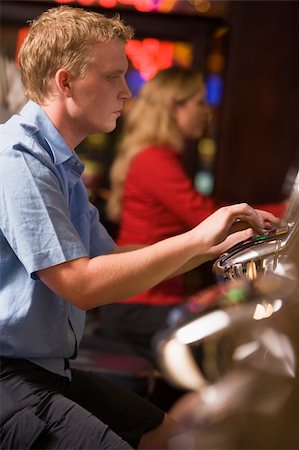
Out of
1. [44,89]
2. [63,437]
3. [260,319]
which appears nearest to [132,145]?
[44,89]

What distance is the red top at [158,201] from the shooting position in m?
2.92

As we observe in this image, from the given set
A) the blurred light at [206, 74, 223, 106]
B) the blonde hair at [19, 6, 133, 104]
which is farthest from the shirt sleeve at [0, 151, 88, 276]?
the blurred light at [206, 74, 223, 106]

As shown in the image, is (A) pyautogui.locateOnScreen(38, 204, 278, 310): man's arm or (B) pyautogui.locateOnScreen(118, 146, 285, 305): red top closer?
(A) pyautogui.locateOnScreen(38, 204, 278, 310): man's arm

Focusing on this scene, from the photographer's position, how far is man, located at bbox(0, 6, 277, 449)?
1722 mm

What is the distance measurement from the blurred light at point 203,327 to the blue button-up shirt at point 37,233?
0.35 metres

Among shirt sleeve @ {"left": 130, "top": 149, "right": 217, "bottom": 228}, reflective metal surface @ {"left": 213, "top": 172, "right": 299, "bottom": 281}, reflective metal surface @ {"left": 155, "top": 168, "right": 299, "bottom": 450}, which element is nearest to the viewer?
reflective metal surface @ {"left": 155, "top": 168, "right": 299, "bottom": 450}

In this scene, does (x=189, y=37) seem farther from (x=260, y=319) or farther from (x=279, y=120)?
(x=260, y=319)

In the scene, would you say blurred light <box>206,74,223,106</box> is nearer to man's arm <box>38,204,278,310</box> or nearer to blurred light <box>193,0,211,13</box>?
blurred light <box>193,0,211,13</box>

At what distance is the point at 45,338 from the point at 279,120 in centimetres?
360

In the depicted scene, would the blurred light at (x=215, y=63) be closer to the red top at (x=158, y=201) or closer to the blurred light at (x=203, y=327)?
the red top at (x=158, y=201)

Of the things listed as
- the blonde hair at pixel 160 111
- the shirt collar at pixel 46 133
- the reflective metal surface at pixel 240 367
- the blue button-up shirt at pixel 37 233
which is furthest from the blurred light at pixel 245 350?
the blonde hair at pixel 160 111

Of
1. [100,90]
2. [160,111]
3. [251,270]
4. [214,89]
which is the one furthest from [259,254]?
[214,89]

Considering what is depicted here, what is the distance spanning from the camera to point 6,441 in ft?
5.82

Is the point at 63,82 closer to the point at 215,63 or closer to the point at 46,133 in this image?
the point at 46,133
